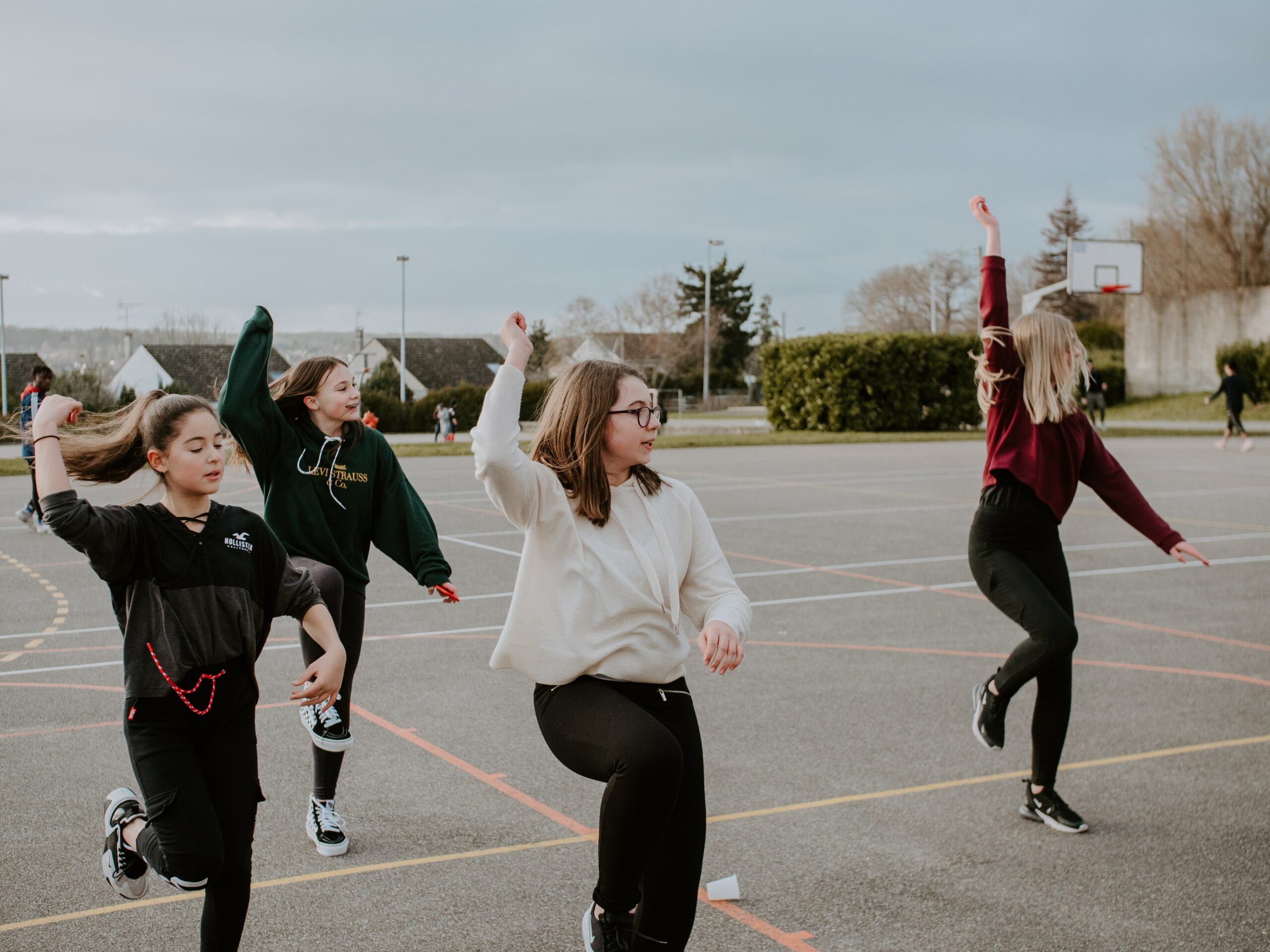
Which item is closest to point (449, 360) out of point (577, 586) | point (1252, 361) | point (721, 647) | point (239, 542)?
point (1252, 361)

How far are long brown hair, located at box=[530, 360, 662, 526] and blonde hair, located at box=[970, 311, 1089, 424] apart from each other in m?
2.03

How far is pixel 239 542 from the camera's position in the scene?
329 centimetres

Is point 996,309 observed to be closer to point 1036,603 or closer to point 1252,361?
point 1036,603

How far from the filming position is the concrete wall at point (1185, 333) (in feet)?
175

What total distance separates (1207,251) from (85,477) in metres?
59.1

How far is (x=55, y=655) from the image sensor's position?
7707 mm

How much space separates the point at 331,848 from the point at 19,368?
277 feet

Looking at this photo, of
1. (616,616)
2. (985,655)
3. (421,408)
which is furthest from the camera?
(421,408)

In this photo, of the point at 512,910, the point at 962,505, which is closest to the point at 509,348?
the point at 512,910

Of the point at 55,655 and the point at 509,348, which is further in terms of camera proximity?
the point at 55,655

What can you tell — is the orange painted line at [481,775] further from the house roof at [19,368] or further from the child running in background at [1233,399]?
the house roof at [19,368]

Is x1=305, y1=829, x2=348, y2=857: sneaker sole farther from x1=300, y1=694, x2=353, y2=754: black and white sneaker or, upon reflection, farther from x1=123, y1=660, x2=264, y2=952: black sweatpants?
x1=123, y1=660, x2=264, y2=952: black sweatpants

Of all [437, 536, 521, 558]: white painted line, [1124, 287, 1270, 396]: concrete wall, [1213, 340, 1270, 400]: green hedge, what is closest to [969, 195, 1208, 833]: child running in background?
[437, 536, 521, 558]: white painted line

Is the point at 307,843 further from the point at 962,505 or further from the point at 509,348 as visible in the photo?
the point at 962,505
